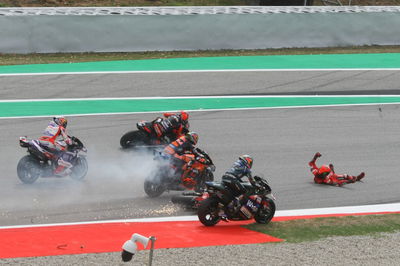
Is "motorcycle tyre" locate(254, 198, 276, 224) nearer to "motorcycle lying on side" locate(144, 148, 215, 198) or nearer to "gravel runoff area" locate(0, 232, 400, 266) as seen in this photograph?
"gravel runoff area" locate(0, 232, 400, 266)

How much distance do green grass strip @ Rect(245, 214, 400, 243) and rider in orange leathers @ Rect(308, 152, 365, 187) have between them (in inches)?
79.4

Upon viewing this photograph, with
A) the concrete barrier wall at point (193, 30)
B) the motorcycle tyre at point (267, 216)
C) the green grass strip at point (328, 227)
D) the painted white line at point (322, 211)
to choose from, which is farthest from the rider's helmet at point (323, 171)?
the concrete barrier wall at point (193, 30)

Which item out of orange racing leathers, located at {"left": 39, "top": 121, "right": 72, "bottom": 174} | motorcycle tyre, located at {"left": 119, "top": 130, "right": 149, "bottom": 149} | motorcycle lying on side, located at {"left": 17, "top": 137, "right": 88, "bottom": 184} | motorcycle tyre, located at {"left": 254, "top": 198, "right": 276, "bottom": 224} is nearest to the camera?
motorcycle tyre, located at {"left": 254, "top": 198, "right": 276, "bottom": 224}

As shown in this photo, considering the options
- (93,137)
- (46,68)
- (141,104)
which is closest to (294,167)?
(93,137)

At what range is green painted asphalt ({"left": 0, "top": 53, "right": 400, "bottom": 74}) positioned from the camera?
85.9 feet

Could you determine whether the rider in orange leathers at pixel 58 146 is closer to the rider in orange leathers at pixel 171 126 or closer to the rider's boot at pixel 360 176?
the rider in orange leathers at pixel 171 126

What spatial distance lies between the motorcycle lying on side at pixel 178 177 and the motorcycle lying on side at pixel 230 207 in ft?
4.23

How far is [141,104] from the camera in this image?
22.8 metres

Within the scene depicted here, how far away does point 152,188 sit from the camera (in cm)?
1518

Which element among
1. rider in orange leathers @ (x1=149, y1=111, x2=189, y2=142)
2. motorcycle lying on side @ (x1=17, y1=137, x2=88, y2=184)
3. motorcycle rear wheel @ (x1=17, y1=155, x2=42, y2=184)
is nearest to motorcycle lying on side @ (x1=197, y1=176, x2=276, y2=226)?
motorcycle lying on side @ (x1=17, y1=137, x2=88, y2=184)

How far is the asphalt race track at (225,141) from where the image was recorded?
1498cm

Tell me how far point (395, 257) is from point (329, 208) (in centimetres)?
309

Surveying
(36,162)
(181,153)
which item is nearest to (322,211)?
(181,153)

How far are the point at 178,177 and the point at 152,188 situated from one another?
22.6 inches
